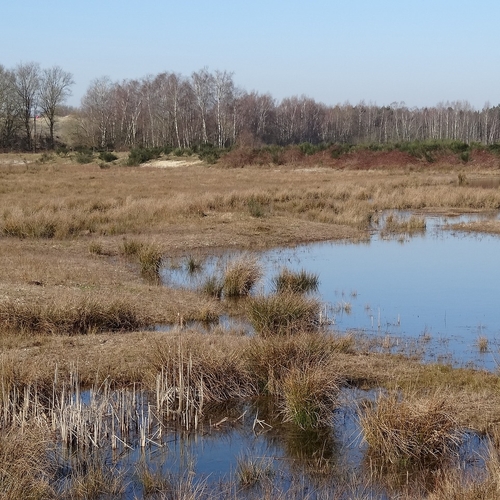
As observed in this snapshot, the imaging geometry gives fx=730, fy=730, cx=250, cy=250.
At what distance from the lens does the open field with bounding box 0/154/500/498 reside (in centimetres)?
823

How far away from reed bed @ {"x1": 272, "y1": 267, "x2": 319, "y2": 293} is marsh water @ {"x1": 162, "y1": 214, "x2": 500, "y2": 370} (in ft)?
0.77

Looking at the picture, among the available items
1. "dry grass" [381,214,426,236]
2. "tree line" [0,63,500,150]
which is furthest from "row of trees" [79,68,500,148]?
"dry grass" [381,214,426,236]

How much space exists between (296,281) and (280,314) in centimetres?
349

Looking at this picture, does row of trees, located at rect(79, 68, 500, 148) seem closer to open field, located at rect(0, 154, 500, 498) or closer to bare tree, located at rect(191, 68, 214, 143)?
bare tree, located at rect(191, 68, 214, 143)

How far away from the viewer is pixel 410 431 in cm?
675

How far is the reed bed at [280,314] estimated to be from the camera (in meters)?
10.8

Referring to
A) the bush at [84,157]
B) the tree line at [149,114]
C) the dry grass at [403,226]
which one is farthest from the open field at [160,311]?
the tree line at [149,114]

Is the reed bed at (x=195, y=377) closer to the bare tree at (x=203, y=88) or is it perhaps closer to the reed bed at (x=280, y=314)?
the reed bed at (x=280, y=314)

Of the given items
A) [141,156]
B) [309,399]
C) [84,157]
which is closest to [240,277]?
[309,399]

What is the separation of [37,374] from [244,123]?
83895 millimetres

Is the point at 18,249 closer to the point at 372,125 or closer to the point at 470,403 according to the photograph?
the point at 470,403

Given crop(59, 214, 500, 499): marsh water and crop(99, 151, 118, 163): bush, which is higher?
crop(99, 151, 118, 163): bush

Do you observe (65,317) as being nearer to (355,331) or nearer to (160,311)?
(160,311)

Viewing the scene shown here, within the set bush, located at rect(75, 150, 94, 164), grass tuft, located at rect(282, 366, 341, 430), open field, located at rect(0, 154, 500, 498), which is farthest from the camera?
bush, located at rect(75, 150, 94, 164)
